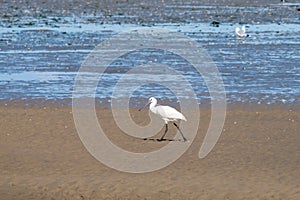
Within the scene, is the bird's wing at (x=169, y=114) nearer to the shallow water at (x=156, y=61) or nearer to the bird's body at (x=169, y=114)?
the bird's body at (x=169, y=114)

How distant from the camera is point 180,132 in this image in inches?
528

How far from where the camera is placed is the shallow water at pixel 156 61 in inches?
698

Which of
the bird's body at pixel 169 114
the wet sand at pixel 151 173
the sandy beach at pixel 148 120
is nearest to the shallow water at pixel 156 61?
the sandy beach at pixel 148 120

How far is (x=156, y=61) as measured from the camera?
72.7ft

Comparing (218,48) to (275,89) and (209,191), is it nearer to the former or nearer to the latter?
(275,89)

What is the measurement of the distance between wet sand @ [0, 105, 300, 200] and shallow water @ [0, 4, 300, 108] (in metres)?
2.64

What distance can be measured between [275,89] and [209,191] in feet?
26.0

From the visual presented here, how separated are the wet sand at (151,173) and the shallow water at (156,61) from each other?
2638 mm

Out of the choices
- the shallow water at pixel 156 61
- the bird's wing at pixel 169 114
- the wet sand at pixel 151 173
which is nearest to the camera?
the wet sand at pixel 151 173

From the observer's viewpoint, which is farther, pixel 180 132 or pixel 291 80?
pixel 291 80

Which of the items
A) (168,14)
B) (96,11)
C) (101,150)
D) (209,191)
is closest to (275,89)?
(101,150)

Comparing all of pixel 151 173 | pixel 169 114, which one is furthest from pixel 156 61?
pixel 151 173

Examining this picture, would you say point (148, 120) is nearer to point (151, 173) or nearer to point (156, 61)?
point (151, 173)

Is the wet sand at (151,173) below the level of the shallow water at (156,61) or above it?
below
